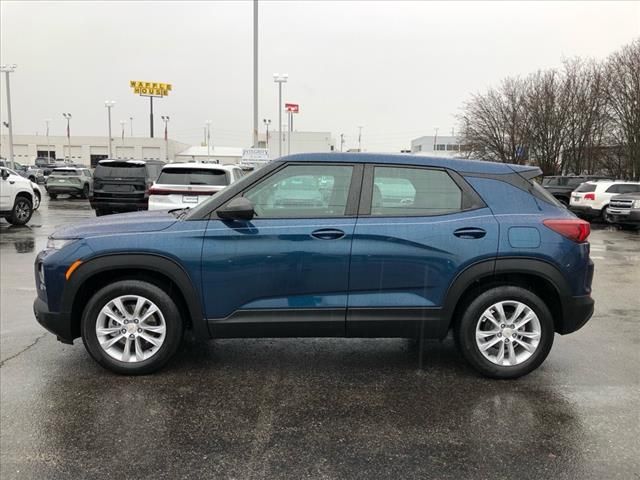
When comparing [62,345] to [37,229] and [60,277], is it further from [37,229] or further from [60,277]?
[37,229]

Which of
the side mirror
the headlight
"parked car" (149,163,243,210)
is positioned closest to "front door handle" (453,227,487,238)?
the side mirror

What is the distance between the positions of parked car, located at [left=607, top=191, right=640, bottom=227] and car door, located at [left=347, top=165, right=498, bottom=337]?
1451 cm

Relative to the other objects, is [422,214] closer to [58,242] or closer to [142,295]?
[142,295]

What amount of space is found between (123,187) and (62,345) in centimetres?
1073

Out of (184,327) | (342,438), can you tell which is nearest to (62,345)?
(184,327)

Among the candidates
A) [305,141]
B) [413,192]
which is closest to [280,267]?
[413,192]

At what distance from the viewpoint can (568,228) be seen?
4.05m

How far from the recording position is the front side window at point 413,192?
13.4 ft

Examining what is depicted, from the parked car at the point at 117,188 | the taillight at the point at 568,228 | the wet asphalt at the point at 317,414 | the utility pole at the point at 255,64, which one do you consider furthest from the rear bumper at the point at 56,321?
the utility pole at the point at 255,64

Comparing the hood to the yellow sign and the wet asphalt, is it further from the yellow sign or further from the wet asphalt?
the yellow sign

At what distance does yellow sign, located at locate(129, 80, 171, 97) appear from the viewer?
176ft

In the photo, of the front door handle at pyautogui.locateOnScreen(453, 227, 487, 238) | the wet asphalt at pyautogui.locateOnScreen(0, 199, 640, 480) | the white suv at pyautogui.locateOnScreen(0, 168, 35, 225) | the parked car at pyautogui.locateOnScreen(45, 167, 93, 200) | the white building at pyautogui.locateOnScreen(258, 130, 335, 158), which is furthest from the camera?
the white building at pyautogui.locateOnScreen(258, 130, 335, 158)

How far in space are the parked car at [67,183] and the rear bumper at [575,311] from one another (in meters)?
26.0

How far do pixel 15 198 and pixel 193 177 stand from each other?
6877mm
